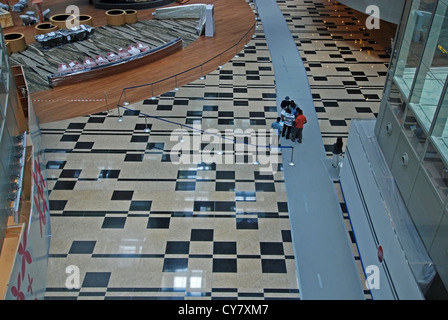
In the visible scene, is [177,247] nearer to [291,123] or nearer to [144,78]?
[291,123]

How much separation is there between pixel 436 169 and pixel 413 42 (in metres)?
2.14

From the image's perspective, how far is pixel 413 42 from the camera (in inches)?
253

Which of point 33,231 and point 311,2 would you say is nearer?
point 33,231

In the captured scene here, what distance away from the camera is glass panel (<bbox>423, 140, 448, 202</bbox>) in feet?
16.7

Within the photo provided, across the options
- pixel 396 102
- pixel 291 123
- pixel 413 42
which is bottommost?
pixel 291 123

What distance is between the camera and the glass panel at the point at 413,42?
6.08m

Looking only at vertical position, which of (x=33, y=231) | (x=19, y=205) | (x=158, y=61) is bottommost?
(x=158, y=61)

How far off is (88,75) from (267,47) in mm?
5709

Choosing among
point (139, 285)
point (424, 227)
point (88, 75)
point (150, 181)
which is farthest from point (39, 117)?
point (424, 227)

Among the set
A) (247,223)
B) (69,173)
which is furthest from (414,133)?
(69,173)

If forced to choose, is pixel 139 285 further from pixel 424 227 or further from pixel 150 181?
pixel 424 227

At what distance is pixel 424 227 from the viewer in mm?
5434

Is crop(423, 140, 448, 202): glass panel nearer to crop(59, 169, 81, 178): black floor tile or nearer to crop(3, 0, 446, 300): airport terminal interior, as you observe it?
crop(3, 0, 446, 300): airport terminal interior

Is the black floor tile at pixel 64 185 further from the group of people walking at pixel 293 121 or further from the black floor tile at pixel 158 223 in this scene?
the group of people walking at pixel 293 121
